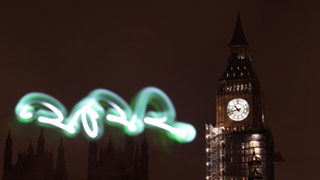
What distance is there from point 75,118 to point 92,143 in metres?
13.0

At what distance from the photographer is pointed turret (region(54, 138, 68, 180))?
100 metres

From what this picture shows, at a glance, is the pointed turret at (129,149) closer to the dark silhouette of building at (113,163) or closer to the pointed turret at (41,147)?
the dark silhouette of building at (113,163)

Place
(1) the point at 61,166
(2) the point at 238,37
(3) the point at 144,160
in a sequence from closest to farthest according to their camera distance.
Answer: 1. (1) the point at 61,166
2. (3) the point at 144,160
3. (2) the point at 238,37

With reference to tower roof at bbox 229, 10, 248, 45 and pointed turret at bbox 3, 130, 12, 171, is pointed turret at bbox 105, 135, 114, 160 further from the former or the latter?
tower roof at bbox 229, 10, 248, 45

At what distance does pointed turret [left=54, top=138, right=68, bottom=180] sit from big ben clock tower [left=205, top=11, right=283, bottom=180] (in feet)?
173

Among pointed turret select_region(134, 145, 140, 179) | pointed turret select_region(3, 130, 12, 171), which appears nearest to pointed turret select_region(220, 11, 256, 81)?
pointed turret select_region(134, 145, 140, 179)

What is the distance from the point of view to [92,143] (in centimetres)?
9950

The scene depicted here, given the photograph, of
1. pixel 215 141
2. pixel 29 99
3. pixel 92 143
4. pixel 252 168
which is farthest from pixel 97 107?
pixel 215 141

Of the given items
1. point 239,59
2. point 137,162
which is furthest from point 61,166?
point 239,59

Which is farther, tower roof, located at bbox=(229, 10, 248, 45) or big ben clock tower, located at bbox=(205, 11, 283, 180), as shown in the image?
tower roof, located at bbox=(229, 10, 248, 45)

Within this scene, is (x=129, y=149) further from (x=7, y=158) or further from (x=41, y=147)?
(x=7, y=158)

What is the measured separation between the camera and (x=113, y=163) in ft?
325

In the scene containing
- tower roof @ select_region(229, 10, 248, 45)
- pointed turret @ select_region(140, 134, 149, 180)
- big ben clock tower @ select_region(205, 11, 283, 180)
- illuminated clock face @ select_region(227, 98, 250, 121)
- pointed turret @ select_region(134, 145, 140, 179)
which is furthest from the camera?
tower roof @ select_region(229, 10, 248, 45)

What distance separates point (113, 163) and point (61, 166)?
754cm
